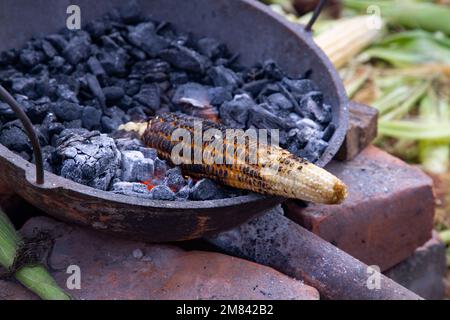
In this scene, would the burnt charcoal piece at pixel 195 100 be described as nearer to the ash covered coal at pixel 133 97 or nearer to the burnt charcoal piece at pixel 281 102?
the ash covered coal at pixel 133 97

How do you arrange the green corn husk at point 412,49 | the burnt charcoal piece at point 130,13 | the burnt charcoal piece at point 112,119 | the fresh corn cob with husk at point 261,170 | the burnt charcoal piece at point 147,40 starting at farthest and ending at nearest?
the green corn husk at point 412,49, the burnt charcoal piece at point 130,13, the burnt charcoal piece at point 147,40, the burnt charcoal piece at point 112,119, the fresh corn cob with husk at point 261,170

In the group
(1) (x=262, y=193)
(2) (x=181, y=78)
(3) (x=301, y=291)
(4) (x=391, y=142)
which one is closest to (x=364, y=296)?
(3) (x=301, y=291)

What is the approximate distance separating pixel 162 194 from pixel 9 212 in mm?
695

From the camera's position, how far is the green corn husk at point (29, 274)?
2021mm

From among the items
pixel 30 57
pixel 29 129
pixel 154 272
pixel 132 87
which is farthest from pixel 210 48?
pixel 29 129

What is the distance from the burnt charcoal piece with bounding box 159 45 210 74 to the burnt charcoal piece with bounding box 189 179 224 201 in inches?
29.3

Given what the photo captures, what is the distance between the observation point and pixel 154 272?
7.04 ft

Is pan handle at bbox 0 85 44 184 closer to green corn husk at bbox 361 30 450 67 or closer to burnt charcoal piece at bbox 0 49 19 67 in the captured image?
burnt charcoal piece at bbox 0 49 19 67

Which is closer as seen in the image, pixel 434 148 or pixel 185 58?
pixel 185 58

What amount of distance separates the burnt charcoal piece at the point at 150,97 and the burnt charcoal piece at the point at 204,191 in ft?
1.93

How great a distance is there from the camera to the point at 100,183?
6.66 ft

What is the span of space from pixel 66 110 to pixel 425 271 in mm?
1696

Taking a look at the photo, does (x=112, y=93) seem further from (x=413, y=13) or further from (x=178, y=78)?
(x=413, y=13)

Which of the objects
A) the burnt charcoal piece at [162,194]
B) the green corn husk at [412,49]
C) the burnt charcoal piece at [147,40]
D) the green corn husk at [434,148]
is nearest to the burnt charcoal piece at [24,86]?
the burnt charcoal piece at [147,40]
